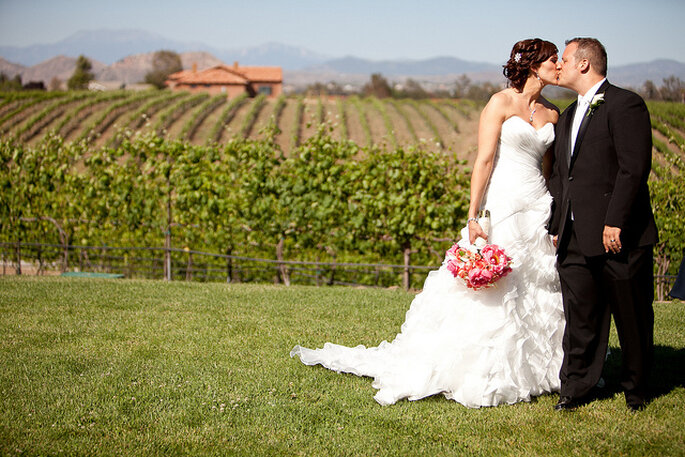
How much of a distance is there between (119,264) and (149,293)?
12.2ft

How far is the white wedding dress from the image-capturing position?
3949 millimetres

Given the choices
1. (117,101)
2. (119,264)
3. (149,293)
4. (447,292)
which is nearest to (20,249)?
(119,264)

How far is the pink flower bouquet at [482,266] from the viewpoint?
3.87 m

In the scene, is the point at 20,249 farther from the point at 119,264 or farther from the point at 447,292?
the point at 447,292

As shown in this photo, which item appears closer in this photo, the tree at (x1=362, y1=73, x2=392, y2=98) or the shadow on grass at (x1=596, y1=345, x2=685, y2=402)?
the shadow on grass at (x1=596, y1=345, x2=685, y2=402)

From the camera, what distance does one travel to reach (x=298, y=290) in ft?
25.3

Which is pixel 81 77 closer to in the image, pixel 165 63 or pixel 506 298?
pixel 165 63

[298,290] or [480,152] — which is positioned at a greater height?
[480,152]

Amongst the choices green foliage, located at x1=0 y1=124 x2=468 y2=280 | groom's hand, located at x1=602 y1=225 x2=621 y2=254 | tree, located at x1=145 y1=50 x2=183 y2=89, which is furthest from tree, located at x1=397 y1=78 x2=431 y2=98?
groom's hand, located at x1=602 y1=225 x2=621 y2=254

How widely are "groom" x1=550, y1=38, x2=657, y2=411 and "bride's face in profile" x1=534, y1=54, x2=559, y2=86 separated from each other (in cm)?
4

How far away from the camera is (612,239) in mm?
3574

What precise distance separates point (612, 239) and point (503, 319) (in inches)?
32.8

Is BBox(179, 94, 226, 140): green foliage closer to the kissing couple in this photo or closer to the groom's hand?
the kissing couple

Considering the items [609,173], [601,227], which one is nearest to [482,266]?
[601,227]
